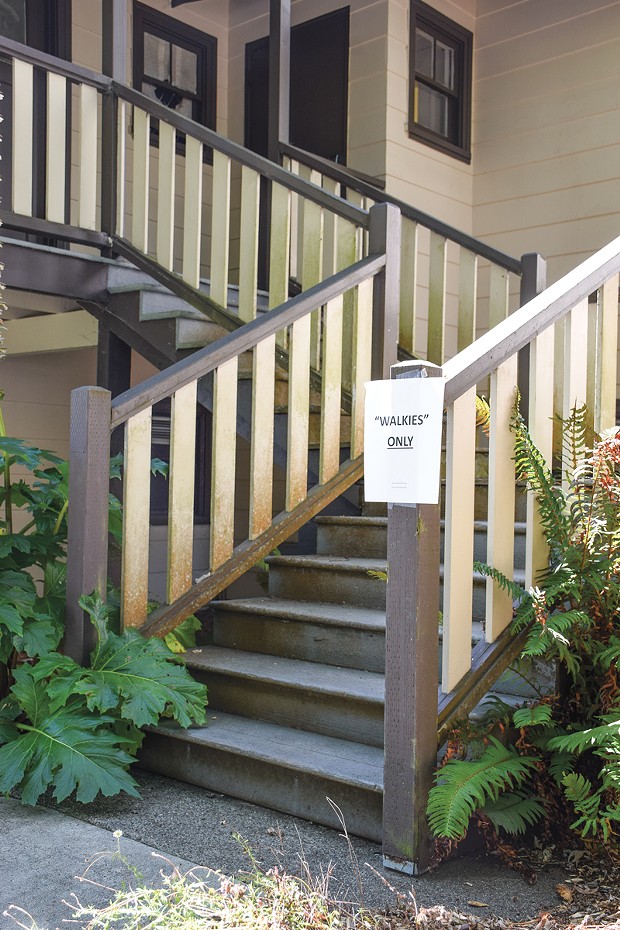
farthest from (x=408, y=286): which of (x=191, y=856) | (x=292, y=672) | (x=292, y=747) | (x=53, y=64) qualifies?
(x=191, y=856)

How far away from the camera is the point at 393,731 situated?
2.33 meters

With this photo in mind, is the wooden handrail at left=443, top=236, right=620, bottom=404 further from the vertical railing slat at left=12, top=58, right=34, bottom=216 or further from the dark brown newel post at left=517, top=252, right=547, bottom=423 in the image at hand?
the vertical railing slat at left=12, top=58, right=34, bottom=216

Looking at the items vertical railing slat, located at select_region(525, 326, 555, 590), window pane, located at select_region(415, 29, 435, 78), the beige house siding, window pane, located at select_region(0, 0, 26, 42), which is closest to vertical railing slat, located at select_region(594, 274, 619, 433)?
vertical railing slat, located at select_region(525, 326, 555, 590)

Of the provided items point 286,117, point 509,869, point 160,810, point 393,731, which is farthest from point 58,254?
point 509,869

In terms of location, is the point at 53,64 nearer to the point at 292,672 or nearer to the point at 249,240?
the point at 249,240

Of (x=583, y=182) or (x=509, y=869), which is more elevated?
(x=583, y=182)

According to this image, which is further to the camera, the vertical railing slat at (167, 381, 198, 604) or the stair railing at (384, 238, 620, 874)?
the vertical railing slat at (167, 381, 198, 604)

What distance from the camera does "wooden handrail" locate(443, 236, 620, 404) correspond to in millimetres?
2444

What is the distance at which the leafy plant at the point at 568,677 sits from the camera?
2.27 metres

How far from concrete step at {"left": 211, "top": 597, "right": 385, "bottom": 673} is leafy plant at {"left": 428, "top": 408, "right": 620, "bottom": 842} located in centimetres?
76

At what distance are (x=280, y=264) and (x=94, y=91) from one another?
5.17ft

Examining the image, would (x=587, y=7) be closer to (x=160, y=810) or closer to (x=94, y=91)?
(x=94, y=91)

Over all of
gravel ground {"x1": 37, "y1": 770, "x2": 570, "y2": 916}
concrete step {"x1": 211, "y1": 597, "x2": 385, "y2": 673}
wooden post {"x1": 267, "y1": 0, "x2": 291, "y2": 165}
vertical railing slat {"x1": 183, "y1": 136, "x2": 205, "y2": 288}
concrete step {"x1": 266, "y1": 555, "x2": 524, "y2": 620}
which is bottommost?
gravel ground {"x1": 37, "y1": 770, "x2": 570, "y2": 916}

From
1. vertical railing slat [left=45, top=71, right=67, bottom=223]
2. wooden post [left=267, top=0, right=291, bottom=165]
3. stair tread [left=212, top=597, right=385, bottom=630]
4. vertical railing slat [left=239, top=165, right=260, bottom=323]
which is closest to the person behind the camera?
stair tread [left=212, top=597, right=385, bottom=630]
